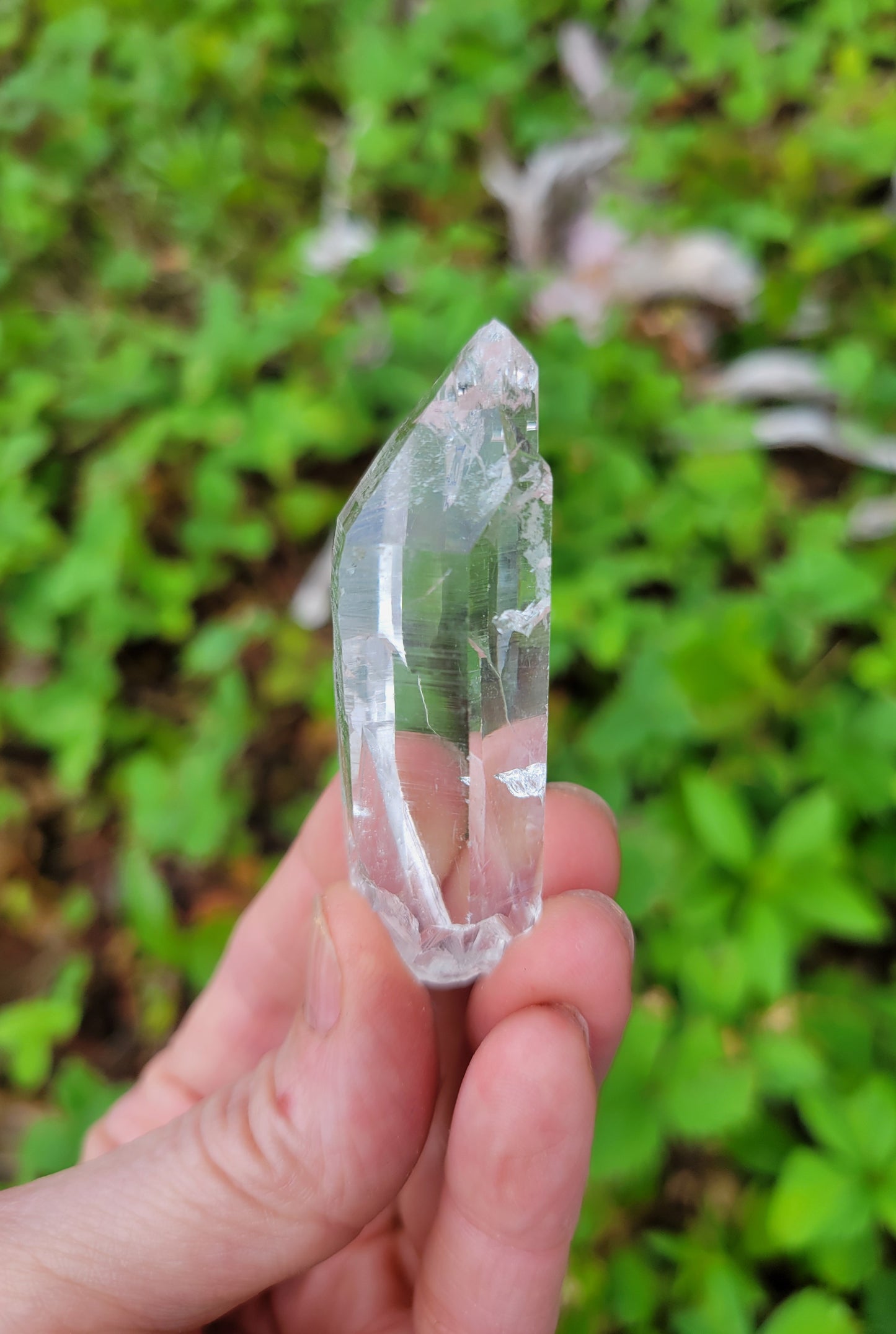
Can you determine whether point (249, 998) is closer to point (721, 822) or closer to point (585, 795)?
point (585, 795)

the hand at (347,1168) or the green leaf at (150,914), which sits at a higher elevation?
the hand at (347,1168)

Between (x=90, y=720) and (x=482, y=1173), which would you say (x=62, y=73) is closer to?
(x=90, y=720)

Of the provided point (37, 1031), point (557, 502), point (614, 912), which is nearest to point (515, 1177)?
point (614, 912)

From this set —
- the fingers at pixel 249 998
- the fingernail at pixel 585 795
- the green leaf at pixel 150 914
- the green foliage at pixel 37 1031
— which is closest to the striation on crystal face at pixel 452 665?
the fingernail at pixel 585 795

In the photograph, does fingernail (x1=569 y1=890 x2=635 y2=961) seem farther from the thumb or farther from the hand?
the thumb

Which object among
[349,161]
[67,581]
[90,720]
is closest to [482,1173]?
[90,720]

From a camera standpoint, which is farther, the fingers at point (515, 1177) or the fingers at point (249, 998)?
the fingers at point (249, 998)

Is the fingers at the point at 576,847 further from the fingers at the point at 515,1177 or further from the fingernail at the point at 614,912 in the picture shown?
the fingers at the point at 515,1177
